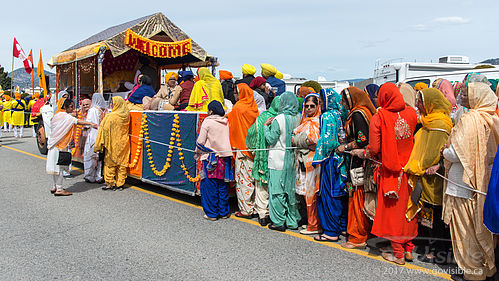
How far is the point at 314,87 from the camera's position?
22.6 ft

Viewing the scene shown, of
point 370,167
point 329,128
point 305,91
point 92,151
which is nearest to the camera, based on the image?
point 370,167

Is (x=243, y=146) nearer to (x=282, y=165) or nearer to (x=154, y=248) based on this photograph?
(x=282, y=165)

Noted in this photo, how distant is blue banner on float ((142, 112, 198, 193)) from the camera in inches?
231

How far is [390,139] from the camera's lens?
12.5 feet

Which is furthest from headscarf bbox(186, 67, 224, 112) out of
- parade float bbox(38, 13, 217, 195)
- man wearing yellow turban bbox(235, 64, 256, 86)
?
man wearing yellow turban bbox(235, 64, 256, 86)

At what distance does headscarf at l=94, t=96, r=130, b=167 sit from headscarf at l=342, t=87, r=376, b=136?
177 inches

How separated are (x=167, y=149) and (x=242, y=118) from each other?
170 centimetres

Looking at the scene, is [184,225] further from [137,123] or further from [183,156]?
[137,123]

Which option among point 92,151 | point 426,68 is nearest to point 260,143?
point 92,151

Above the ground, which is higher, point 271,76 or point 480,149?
point 271,76

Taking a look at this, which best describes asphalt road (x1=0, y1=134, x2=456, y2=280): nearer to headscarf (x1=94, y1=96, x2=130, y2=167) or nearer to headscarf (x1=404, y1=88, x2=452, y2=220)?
Result: headscarf (x1=404, y1=88, x2=452, y2=220)

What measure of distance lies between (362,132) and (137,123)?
4.53 m

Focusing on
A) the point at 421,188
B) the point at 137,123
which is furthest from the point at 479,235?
the point at 137,123

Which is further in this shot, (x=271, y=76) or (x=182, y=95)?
(x=271, y=76)
